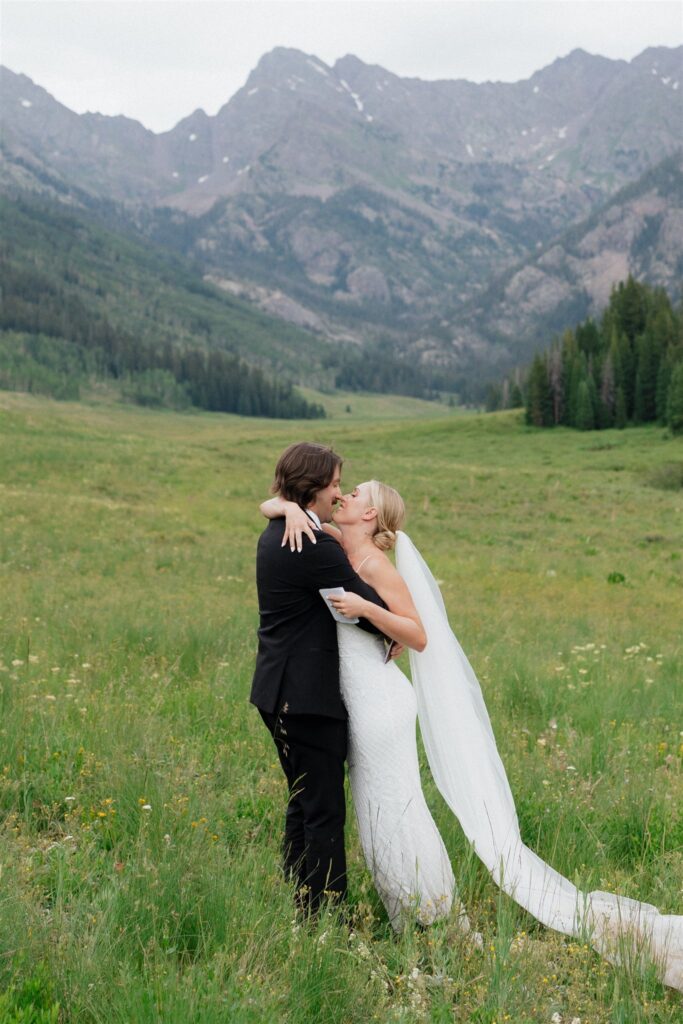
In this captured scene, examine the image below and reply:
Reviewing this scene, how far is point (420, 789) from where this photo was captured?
522 centimetres

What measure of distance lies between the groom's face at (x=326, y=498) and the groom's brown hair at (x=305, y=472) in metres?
0.02

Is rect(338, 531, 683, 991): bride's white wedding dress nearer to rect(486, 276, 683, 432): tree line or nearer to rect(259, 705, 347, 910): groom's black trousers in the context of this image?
rect(259, 705, 347, 910): groom's black trousers

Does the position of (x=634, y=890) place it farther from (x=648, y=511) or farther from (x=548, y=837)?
(x=648, y=511)

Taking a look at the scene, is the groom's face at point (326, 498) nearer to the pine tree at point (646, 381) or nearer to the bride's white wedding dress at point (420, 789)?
the bride's white wedding dress at point (420, 789)

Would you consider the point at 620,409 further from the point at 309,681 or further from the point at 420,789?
the point at 309,681

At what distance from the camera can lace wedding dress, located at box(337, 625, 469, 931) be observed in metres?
5.13

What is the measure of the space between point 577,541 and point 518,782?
93.4 ft

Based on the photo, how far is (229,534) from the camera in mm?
31703

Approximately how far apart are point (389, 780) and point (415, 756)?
24 centimetres

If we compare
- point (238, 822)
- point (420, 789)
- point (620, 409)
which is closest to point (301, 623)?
point (420, 789)

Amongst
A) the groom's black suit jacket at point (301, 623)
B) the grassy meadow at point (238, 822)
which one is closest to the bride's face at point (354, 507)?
the groom's black suit jacket at point (301, 623)

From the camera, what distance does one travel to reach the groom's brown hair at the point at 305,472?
5.34m

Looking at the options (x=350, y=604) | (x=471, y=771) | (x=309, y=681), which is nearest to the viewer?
(x=350, y=604)

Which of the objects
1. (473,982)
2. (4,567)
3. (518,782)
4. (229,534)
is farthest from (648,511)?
(473,982)
